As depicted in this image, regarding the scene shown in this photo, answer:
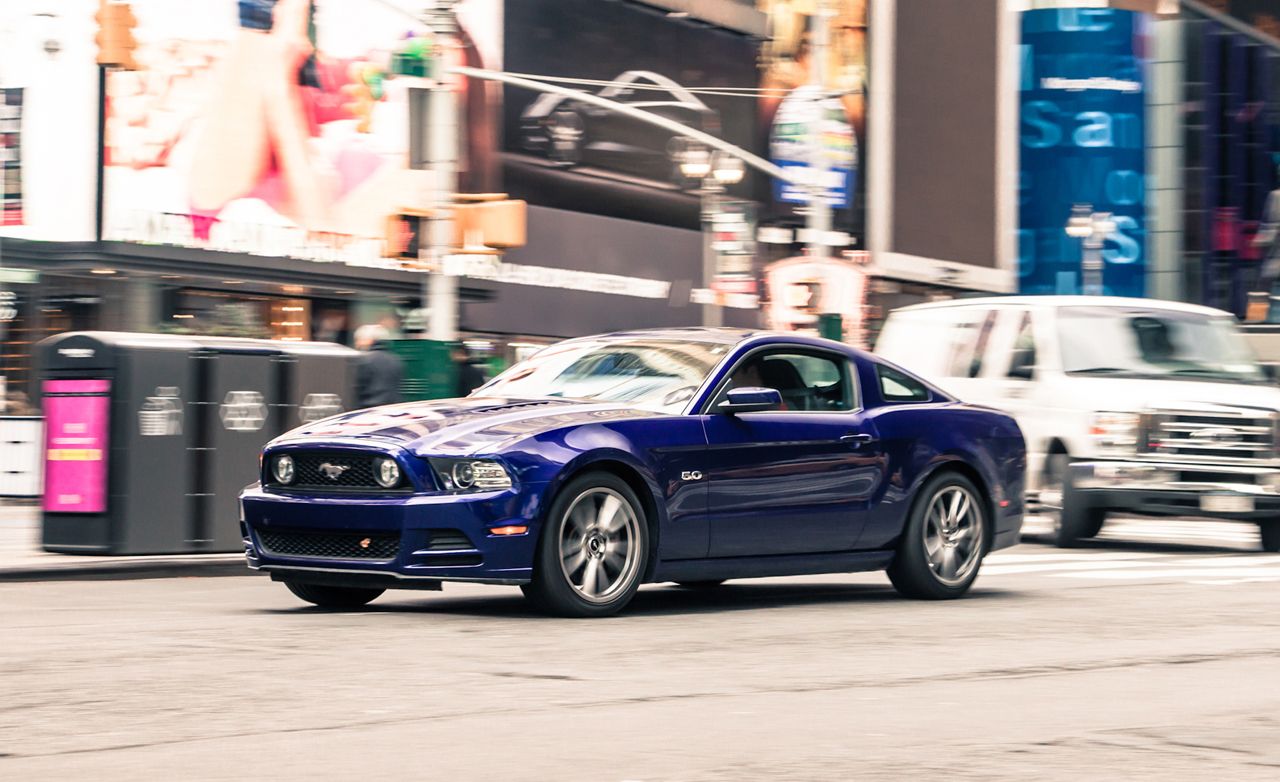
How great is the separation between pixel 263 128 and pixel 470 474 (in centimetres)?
2655

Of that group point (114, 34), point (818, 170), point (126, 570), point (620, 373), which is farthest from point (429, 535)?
point (818, 170)

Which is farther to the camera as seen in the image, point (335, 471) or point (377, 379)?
point (377, 379)

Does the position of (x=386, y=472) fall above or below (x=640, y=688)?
above

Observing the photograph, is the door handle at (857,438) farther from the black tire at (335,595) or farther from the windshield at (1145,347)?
the windshield at (1145,347)

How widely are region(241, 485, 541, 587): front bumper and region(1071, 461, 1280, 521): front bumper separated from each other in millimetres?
8632

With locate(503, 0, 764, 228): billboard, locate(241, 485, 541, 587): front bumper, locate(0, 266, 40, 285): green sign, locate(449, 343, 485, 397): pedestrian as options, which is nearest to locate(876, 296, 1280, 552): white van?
locate(449, 343, 485, 397): pedestrian

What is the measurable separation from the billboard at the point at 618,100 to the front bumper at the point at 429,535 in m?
32.6

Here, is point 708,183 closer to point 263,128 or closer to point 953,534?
point 263,128

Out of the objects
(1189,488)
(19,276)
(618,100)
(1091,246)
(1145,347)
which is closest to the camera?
(1189,488)

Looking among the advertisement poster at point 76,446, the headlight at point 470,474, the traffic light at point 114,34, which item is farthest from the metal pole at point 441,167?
the headlight at point 470,474

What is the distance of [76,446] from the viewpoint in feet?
46.7

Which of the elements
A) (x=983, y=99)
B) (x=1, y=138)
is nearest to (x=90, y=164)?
(x=1, y=138)

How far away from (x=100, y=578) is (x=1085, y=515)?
27.3 feet

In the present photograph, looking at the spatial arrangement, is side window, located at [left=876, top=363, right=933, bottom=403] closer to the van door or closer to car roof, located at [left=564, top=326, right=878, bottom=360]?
car roof, located at [left=564, top=326, right=878, bottom=360]
